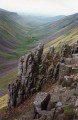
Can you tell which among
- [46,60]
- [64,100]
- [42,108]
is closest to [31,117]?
[42,108]

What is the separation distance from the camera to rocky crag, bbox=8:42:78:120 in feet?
108

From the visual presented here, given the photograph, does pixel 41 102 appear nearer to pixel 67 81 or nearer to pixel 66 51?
pixel 67 81

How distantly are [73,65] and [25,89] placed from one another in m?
10.1

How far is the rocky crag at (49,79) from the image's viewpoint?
33031 millimetres

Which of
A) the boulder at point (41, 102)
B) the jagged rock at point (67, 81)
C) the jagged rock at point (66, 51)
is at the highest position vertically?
the jagged rock at point (66, 51)

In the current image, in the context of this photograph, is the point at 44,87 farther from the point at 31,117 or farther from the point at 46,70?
the point at 31,117

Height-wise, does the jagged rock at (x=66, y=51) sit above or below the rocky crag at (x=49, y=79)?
above

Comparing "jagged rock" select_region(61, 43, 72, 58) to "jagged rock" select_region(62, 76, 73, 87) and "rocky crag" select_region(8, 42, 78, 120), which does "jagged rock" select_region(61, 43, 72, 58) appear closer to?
"rocky crag" select_region(8, 42, 78, 120)

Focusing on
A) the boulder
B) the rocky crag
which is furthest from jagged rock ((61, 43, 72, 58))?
the boulder

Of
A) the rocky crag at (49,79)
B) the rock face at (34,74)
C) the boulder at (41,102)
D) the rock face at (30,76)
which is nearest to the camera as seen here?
the rocky crag at (49,79)

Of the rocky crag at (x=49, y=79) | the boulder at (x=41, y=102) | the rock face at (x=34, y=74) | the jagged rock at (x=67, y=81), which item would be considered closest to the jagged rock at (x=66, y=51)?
the rocky crag at (x=49, y=79)

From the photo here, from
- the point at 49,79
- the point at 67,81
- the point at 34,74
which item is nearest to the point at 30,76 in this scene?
the point at 34,74

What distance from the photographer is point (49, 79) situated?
5503 cm

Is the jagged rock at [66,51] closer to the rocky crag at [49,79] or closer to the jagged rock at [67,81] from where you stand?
the rocky crag at [49,79]
